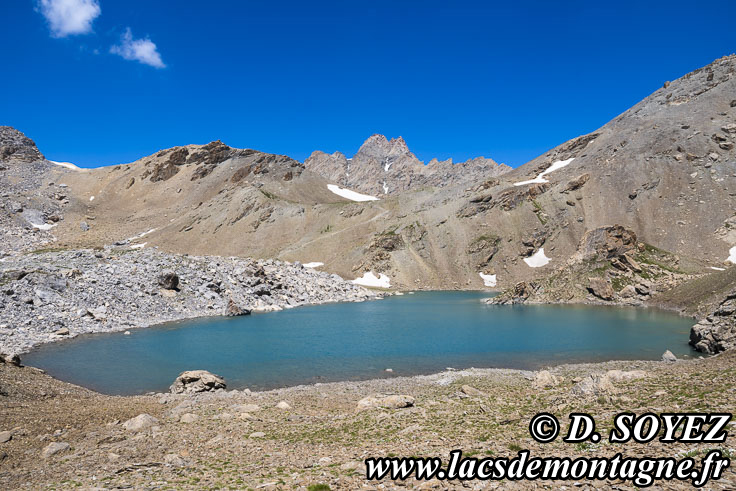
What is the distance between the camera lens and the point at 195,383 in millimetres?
25906

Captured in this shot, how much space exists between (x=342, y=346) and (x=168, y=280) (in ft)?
106

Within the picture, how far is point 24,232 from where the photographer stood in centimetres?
13675

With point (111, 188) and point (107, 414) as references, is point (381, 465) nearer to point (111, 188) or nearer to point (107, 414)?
point (107, 414)

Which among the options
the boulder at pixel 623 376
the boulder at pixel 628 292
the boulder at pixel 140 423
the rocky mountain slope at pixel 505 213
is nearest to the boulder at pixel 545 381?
the boulder at pixel 623 376

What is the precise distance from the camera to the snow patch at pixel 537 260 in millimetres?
109688

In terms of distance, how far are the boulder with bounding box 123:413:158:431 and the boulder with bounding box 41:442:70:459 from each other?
2.55 m

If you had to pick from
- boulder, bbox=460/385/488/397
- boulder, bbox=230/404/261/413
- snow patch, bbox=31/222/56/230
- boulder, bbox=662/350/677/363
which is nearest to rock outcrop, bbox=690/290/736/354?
boulder, bbox=662/350/677/363

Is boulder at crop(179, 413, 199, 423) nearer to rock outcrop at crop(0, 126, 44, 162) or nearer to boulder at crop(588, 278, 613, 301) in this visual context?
boulder at crop(588, 278, 613, 301)

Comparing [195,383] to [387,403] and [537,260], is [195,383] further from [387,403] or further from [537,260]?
[537,260]

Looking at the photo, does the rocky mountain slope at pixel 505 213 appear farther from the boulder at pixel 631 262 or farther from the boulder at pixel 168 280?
the boulder at pixel 168 280

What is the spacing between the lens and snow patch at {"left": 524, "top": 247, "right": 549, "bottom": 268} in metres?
110

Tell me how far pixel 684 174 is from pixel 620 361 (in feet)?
370

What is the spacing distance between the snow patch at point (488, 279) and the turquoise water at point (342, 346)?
47.9 m

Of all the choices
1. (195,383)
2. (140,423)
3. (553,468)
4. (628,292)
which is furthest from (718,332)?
(140,423)
